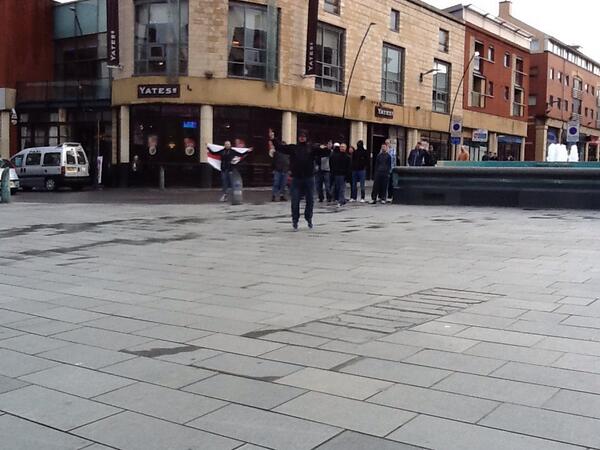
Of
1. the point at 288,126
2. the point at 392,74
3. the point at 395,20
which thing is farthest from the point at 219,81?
the point at 395,20

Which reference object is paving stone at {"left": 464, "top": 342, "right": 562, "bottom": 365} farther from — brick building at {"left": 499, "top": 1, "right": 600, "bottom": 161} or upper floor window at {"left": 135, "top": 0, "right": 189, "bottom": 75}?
brick building at {"left": 499, "top": 1, "right": 600, "bottom": 161}

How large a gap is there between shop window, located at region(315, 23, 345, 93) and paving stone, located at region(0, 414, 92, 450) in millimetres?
34887

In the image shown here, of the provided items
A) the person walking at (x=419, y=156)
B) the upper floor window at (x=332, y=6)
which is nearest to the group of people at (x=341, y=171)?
the person walking at (x=419, y=156)

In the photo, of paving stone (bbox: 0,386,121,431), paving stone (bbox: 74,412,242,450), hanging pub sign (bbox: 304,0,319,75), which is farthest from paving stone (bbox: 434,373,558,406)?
hanging pub sign (bbox: 304,0,319,75)

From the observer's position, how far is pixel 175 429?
11.4ft

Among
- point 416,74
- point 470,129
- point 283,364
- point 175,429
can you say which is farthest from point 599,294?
point 470,129

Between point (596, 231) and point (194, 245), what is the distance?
753cm

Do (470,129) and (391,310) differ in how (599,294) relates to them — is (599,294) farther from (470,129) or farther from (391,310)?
(470,129)

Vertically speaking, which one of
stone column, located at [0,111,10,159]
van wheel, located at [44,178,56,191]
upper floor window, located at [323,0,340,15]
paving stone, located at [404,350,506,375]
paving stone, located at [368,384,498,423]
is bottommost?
paving stone, located at [368,384,498,423]

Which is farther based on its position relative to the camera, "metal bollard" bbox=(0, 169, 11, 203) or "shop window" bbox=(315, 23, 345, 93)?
"shop window" bbox=(315, 23, 345, 93)

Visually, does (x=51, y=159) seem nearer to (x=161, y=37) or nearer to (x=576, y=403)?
(x=161, y=37)

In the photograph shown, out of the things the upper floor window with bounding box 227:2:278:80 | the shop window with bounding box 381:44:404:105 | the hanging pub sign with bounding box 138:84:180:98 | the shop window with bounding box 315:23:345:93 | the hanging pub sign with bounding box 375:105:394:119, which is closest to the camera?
the hanging pub sign with bounding box 138:84:180:98

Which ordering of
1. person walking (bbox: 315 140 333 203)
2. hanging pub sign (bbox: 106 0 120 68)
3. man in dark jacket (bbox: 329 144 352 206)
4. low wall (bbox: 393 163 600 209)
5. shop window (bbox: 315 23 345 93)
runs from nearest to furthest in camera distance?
low wall (bbox: 393 163 600 209), man in dark jacket (bbox: 329 144 352 206), person walking (bbox: 315 140 333 203), hanging pub sign (bbox: 106 0 120 68), shop window (bbox: 315 23 345 93)

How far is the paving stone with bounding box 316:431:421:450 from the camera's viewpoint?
324 cm
